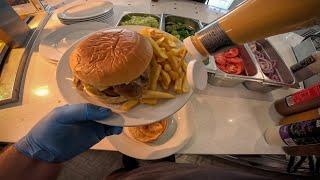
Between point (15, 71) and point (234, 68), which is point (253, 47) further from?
point (15, 71)

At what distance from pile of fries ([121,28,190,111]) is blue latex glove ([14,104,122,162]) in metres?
0.16

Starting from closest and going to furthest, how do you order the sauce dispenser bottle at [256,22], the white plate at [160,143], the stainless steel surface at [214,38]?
the sauce dispenser bottle at [256,22] < the stainless steel surface at [214,38] < the white plate at [160,143]

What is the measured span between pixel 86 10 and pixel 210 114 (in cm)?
106

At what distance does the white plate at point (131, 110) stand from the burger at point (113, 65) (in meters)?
0.03

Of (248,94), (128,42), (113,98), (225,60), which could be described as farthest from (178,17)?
(113,98)

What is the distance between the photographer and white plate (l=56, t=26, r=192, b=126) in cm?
78

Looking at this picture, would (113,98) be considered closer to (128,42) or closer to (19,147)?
(128,42)

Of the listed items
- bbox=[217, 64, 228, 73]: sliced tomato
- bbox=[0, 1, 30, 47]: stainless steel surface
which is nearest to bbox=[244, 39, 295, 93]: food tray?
bbox=[217, 64, 228, 73]: sliced tomato

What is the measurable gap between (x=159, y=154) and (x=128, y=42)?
54cm

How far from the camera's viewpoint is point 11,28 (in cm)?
127

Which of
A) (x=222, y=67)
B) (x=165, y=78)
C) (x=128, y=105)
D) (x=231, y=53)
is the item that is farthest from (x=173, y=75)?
(x=231, y=53)

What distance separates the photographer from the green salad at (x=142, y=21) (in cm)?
144

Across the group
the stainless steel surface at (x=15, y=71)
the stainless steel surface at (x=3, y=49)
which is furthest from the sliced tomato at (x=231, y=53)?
the stainless steel surface at (x=3, y=49)

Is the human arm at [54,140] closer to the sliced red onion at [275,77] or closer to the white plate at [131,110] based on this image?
the white plate at [131,110]
